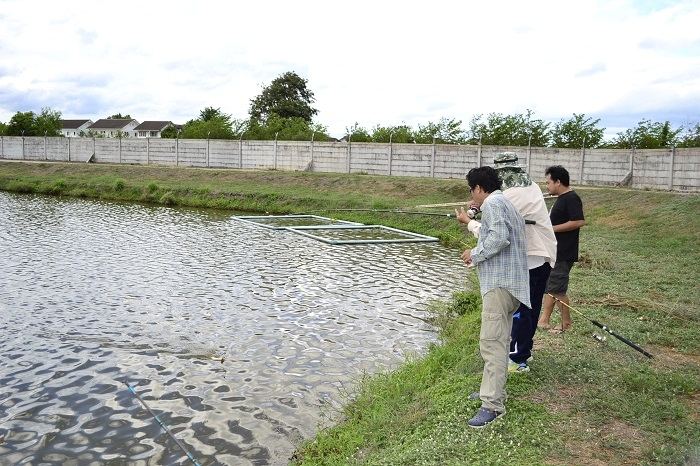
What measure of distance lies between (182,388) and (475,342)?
10.8 feet

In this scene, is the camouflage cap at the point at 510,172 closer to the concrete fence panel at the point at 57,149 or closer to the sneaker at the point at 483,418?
the sneaker at the point at 483,418

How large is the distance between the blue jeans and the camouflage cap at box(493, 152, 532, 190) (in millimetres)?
769

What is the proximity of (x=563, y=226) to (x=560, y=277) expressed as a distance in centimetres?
57

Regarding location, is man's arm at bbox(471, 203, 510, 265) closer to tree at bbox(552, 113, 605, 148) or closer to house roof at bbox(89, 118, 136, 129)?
tree at bbox(552, 113, 605, 148)

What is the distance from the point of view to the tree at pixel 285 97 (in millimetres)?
62569

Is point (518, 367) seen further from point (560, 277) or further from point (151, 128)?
point (151, 128)

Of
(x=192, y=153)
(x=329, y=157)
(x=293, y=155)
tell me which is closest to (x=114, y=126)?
(x=192, y=153)

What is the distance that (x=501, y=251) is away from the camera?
14.9 feet

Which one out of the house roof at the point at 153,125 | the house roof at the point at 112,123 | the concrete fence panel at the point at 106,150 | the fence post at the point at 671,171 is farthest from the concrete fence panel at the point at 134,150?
the house roof at the point at 112,123

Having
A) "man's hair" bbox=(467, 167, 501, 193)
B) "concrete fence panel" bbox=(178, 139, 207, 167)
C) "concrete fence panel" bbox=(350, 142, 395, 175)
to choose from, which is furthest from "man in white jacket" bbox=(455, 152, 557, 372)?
"concrete fence panel" bbox=(178, 139, 207, 167)

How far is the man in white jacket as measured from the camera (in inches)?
207

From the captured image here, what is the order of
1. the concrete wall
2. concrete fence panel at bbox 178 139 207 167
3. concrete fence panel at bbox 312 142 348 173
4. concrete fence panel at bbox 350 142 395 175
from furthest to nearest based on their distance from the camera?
concrete fence panel at bbox 178 139 207 167, concrete fence panel at bbox 312 142 348 173, concrete fence panel at bbox 350 142 395 175, the concrete wall

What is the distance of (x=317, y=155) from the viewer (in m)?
31.9

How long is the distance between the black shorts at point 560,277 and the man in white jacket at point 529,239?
122 centimetres
